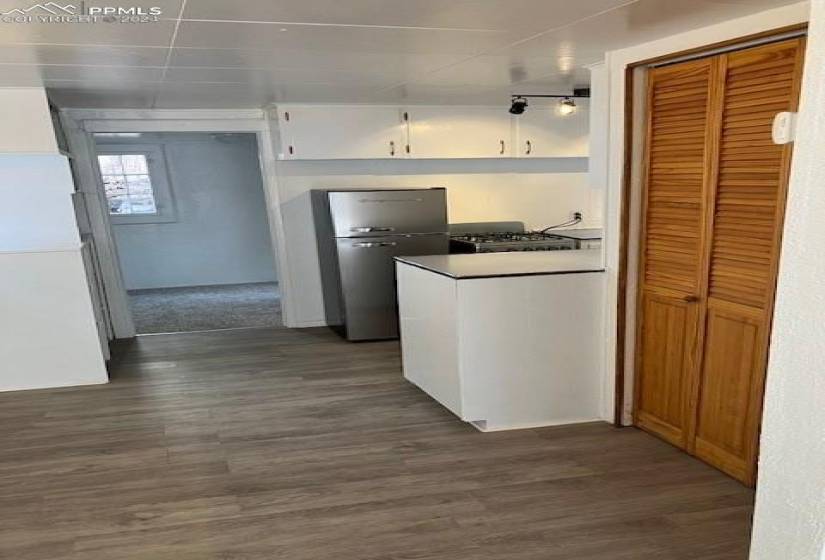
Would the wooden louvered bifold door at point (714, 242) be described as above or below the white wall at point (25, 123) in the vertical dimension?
below

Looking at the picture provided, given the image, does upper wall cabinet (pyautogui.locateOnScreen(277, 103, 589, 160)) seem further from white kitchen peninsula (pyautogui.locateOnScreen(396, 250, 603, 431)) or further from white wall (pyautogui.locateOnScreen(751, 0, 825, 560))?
white wall (pyautogui.locateOnScreen(751, 0, 825, 560))

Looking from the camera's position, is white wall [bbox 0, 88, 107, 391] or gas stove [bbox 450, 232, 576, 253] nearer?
white wall [bbox 0, 88, 107, 391]

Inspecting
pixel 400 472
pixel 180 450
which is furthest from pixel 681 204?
pixel 180 450

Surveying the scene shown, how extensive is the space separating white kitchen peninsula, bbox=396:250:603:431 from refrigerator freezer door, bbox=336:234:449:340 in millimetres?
1489

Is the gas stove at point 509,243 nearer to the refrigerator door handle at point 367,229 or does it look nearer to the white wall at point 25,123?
the refrigerator door handle at point 367,229

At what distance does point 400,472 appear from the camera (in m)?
2.54

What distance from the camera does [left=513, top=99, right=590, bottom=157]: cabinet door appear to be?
4.95 m

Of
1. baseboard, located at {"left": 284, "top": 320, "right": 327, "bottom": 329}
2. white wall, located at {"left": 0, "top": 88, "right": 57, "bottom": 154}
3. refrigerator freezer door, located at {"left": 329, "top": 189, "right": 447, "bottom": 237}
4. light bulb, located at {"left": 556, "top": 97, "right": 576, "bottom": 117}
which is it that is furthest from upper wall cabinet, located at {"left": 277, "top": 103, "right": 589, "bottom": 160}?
white wall, located at {"left": 0, "top": 88, "right": 57, "bottom": 154}

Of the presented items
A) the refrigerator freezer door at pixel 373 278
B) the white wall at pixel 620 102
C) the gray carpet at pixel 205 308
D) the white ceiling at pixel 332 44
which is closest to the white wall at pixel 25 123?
the white ceiling at pixel 332 44

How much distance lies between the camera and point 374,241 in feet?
14.8

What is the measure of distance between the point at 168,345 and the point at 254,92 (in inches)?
89.7

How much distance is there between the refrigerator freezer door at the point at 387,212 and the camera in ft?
14.4

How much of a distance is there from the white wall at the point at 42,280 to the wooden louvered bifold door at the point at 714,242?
11.5ft

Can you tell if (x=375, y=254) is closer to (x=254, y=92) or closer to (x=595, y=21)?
(x=254, y=92)
